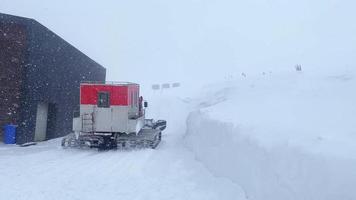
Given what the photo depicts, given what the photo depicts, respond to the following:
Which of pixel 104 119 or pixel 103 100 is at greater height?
pixel 103 100

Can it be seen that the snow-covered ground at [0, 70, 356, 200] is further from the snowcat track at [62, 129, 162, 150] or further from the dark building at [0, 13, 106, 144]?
the dark building at [0, 13, 106, 144]

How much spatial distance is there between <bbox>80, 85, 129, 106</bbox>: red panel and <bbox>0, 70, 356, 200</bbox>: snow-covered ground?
3008 mm

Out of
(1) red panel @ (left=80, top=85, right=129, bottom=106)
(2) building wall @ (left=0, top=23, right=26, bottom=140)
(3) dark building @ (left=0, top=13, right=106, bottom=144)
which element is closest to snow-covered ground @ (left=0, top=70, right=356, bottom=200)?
(1) red panel @ (left=80, top=85, right=129, bottom=106)

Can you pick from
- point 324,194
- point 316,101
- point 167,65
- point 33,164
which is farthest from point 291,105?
point 167,65

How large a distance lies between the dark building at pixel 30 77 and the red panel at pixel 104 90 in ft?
12.0

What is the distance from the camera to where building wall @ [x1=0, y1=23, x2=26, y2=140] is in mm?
20062

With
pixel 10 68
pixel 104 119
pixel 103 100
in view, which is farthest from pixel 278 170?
pixel 10 68

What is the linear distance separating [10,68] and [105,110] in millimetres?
5634

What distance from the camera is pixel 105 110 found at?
18.7 m

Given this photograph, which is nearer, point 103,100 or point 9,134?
point 103,100

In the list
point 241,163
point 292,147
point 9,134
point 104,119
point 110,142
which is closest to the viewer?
point 292,147

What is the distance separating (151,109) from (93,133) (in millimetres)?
29964

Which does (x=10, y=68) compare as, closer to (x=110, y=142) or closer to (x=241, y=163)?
(x=110, y=142)

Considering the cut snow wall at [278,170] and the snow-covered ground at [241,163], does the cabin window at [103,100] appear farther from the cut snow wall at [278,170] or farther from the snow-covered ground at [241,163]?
the cut snow wall at [278,170]
